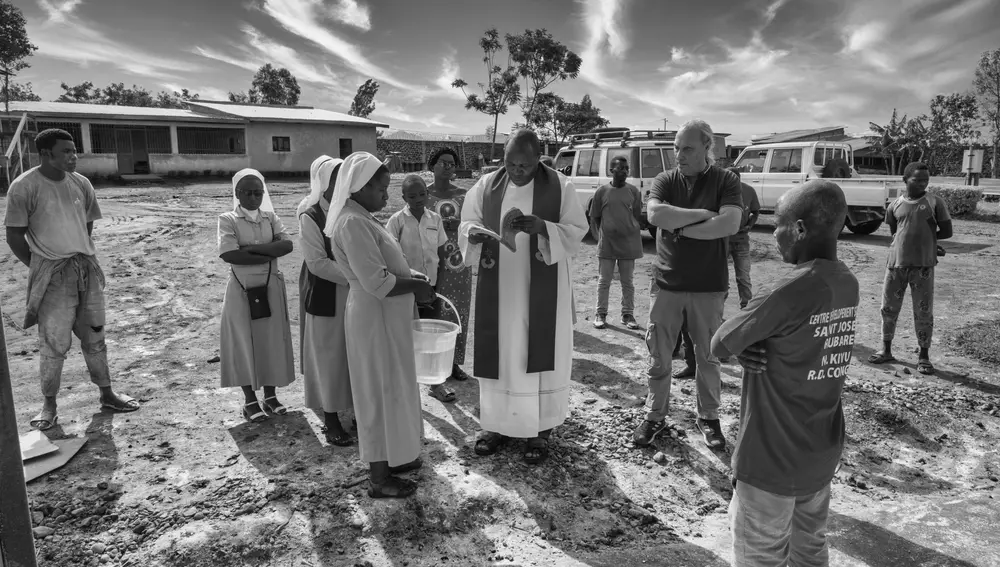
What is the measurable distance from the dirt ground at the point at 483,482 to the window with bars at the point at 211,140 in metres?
22.3

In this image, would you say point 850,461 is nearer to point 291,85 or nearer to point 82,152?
point 82,152

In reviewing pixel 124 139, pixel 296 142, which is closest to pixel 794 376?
pixel 296 142

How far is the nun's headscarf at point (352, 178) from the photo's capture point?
3182 millimetres

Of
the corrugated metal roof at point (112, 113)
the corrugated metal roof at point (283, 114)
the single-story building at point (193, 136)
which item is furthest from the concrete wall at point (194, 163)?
the corrugated metal roof at point (283, 114)

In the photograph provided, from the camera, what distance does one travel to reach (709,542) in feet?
9.98

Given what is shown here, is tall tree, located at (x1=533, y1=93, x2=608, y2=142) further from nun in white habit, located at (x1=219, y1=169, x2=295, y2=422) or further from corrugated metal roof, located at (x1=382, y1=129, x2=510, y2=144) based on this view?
nun in white habit, located at (x1=219, y1=169, x2=295, y2=422)

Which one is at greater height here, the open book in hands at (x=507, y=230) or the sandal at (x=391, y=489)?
the open book in hands at (x=507, y=230)

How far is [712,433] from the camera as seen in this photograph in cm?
399

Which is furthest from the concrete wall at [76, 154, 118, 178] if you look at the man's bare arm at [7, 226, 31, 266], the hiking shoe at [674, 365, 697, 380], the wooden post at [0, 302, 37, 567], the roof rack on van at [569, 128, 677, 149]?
the wooden post at [0, 302, 37, 567]

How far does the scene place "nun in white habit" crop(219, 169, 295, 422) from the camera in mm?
4336

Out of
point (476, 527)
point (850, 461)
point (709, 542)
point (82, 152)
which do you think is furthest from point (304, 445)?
point (82, 152)

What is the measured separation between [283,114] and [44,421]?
26419 millimetres

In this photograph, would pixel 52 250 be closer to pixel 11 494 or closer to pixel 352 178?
pixel 352 178

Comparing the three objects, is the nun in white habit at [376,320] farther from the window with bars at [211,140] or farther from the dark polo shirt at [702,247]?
the window with bars at [211,140]
